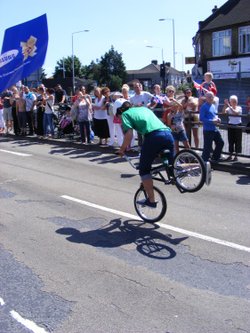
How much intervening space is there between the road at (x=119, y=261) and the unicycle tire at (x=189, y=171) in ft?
1.25

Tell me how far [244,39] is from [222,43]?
2867 mm

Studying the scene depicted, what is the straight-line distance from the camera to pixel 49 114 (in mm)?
16453

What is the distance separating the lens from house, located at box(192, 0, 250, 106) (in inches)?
1581

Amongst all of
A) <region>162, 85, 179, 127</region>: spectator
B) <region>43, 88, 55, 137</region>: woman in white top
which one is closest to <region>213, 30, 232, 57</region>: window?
<region>43, 88, 55, 137</region>: woman in white top

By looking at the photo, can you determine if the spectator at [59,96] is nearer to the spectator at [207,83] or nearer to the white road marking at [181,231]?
the spectator at [207,83]

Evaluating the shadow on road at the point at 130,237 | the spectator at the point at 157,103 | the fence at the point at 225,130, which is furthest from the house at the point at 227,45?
the shadow on road at the point at 130,237

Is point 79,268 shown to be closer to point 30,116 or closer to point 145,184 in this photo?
point 145,184

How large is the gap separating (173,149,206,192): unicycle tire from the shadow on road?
3.25ft

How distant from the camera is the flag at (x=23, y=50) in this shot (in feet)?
51.3

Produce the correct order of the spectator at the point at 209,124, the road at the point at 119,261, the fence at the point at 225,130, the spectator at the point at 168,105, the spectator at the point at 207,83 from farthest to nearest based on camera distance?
the spectator at the point at 207,83 → the spectator at the point at 168,105 → the fence at the point at 225,130 → the spectator at the point at 209,124 → the road at the point at 119,261

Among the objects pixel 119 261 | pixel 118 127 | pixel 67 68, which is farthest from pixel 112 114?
pixel 67 68

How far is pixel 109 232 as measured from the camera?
646cm

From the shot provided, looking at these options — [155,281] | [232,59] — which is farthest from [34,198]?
[232,59]

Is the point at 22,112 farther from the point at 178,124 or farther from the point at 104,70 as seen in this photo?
the point at 104,70
